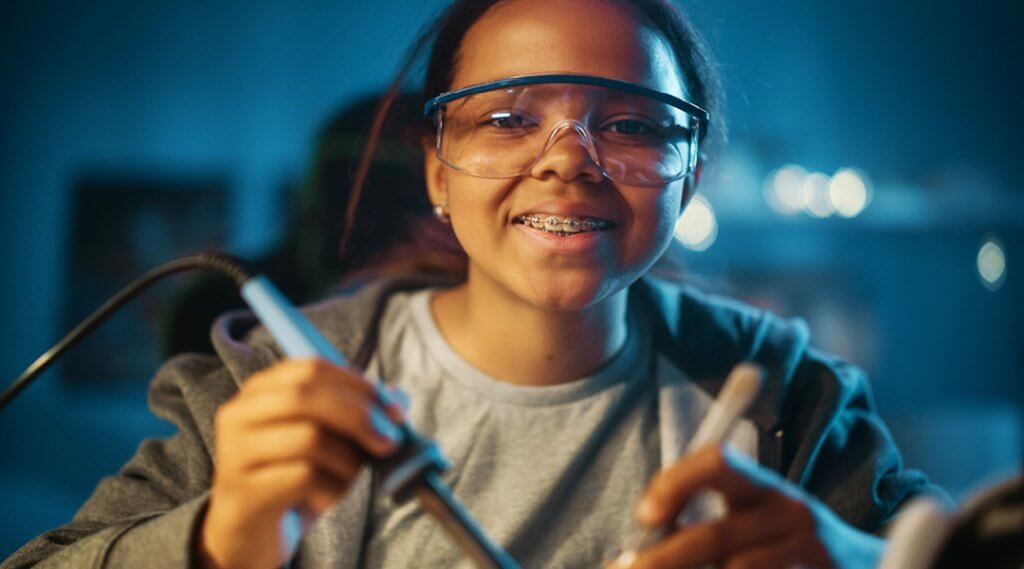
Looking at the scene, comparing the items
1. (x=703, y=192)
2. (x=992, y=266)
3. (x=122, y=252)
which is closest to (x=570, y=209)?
(x=703, y=192)

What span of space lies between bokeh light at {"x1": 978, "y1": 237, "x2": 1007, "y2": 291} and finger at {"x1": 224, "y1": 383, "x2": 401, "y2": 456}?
3134 mm

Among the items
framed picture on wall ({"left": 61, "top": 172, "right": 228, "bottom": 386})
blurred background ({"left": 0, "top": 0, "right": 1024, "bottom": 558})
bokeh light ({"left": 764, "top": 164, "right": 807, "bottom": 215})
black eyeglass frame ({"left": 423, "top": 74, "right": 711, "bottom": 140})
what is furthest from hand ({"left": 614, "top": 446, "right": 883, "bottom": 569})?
bokeh light ({"left": 764, "top": 164, "right": 807, "bottom": 215})

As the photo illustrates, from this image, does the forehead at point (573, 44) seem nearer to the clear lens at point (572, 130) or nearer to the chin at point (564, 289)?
the clear lens at point (572, 130)

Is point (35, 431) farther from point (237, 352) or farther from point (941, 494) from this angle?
point (941, 494)

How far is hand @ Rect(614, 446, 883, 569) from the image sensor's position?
53cm

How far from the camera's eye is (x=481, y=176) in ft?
2.74

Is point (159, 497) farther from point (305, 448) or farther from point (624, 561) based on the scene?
point (624, 561)

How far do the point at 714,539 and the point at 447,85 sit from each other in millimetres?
582

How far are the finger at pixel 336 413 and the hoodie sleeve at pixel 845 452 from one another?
1.73 feet

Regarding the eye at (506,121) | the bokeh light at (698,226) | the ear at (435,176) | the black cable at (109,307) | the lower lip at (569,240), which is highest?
the black cable at (109,307)

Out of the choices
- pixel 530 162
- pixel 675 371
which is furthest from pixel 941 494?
pixel 530 162

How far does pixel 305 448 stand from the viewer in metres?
0.55

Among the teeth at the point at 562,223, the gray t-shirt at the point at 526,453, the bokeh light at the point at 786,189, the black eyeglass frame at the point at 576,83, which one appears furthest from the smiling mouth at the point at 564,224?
the bokeh light at the point at 786,189

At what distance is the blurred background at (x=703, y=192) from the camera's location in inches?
97.2
